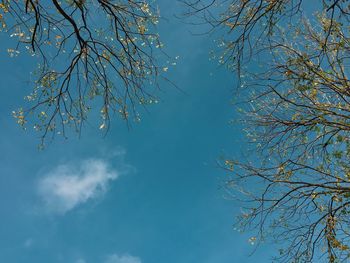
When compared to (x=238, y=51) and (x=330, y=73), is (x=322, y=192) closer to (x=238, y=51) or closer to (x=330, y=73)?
(x=330, y=73)

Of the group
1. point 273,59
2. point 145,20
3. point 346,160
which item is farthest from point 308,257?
point 145,20

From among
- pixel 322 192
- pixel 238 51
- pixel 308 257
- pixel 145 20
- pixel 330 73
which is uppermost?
pixel 330 73

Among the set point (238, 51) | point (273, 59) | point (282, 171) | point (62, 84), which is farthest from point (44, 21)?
point (282, 171)

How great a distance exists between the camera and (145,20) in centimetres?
791

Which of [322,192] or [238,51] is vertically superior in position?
[238,51]

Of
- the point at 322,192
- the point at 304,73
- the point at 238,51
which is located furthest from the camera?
the point at 322,192

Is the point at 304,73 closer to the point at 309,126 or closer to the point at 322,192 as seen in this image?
the point at 309,126

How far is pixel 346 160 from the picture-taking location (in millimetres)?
9758

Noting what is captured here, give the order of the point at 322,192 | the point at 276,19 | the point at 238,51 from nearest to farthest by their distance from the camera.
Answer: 1. the point at 276,19
2. the point at 238,51
3. the point at 322,192

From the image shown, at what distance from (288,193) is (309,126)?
1970 mm

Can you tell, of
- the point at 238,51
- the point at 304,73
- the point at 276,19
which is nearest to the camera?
the point at 276,19

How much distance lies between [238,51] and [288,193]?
468 centimetres

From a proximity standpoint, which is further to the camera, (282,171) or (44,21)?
(282,171)

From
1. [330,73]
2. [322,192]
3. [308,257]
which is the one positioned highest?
[330,73]
